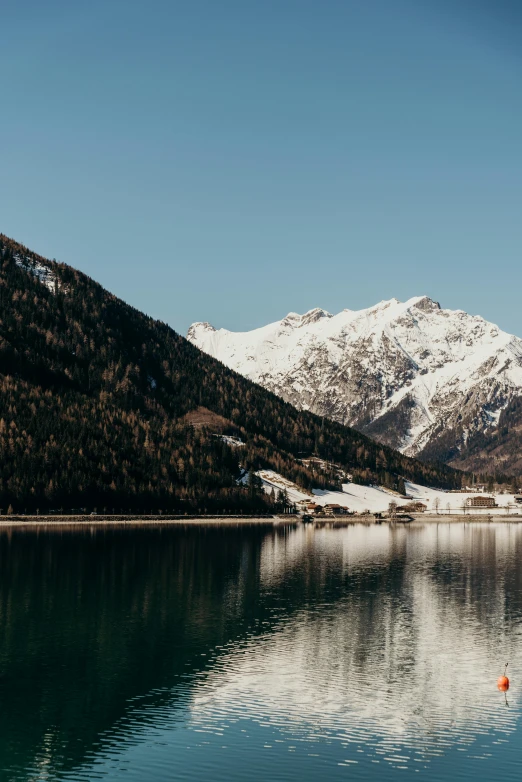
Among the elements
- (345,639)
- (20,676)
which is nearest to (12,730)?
(20,676)

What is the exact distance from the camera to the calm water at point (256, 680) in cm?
6688

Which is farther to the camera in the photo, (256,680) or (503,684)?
(256,680)

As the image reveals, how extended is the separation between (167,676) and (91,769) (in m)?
24.5

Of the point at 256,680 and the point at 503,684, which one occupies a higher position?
the point at 503,684

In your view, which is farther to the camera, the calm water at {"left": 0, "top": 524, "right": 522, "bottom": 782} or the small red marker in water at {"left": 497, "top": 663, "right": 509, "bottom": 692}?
the small red marker in water at {"left": 497, "top": 663, "right": 509, "bottom": 692}

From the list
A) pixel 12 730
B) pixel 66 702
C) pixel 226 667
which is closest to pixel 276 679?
pixel 226 667

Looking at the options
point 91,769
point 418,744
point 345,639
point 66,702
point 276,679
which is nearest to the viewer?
point 91,769

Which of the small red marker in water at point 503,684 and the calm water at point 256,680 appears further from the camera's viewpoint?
the small red marker in water at point 503,684

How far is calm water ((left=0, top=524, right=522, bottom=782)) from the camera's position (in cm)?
6688

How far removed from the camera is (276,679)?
3474 inches

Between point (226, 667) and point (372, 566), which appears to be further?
point (372, 566)

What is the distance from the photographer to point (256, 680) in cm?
8794

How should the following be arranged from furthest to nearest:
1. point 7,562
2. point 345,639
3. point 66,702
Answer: point 7,562, point 345,639, point 66,702

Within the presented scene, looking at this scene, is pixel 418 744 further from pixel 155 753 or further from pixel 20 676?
pixel 20 676
